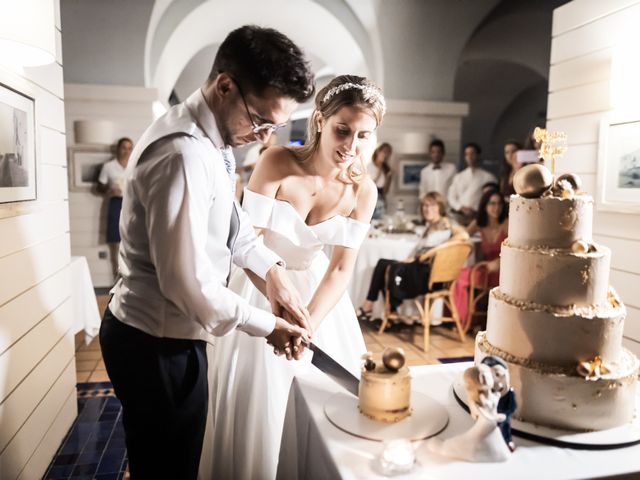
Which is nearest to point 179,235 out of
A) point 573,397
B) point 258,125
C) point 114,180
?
point 258,125

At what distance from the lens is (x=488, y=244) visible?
513cm

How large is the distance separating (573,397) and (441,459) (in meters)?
0.38

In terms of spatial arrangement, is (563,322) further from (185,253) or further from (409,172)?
(409,172)

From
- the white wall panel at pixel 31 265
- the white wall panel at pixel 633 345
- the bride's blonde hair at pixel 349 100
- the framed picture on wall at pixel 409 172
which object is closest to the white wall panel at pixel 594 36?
the white wall panel at pixel 633 345

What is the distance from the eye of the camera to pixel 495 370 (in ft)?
3.60

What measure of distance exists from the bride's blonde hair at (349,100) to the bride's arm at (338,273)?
0.13m

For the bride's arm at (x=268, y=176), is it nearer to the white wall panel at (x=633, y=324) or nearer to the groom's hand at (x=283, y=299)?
the groom's hand at (x=283, y=299)

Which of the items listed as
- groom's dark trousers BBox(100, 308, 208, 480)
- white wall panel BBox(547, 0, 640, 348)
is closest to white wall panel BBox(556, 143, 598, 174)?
white wall panel BBox(547, 0, 640, 348)

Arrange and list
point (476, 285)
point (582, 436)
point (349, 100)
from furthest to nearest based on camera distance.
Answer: point (476, 285), point (349, 100), point (582, 436)

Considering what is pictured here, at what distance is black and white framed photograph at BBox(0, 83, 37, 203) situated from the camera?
1.83 meters

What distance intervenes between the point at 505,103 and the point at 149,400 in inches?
498

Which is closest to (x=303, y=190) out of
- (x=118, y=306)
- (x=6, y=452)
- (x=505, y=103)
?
(x=118, y=306)

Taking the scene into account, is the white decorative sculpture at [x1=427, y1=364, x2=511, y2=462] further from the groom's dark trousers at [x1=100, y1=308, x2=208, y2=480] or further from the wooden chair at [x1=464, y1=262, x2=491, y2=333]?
the wooden chair at [x1=464, y1=262, x2=491, y2=333]

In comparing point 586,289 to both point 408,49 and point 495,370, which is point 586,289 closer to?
point 495,370
